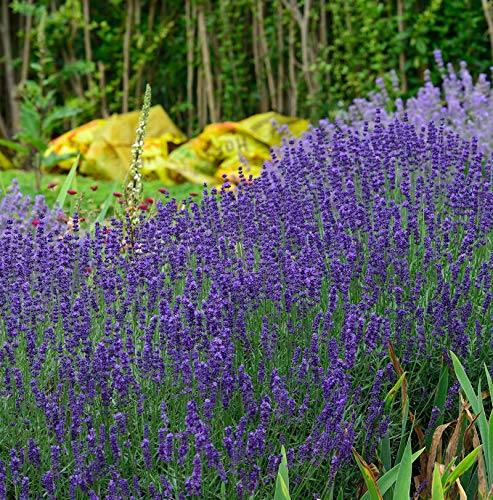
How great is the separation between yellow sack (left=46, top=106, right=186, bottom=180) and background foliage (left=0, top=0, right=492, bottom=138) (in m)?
0.62

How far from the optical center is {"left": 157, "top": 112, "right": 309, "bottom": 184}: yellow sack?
859 cm

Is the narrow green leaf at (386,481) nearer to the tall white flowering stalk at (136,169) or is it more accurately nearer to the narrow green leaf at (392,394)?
the narrow green leaf at (392,394)

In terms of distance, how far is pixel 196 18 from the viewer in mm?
10242

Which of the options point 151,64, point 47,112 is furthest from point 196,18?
point 47,112

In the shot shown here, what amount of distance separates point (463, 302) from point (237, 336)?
89 centimetres

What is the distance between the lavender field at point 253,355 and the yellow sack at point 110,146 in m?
5.52

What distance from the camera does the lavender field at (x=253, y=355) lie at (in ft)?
7.97

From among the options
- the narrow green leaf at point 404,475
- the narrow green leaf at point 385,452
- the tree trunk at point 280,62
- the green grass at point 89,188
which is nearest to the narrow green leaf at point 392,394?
the narrow green leaf at point 385,452

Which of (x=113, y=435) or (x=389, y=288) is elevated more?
(x=389, y=288)

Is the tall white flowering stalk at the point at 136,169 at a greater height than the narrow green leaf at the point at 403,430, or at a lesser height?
greater

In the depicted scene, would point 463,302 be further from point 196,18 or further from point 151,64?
point 151,64

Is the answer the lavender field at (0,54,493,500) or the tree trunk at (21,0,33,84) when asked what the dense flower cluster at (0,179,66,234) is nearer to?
the lavender field at (0,54,493,500)

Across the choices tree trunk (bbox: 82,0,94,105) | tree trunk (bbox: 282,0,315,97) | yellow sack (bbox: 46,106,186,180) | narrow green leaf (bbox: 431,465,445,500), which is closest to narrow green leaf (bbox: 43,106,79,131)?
yellow sack (bbox: 46,106,186,180)

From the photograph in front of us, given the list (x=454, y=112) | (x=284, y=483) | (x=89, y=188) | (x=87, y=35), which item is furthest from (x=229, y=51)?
(x=284, y=483)
